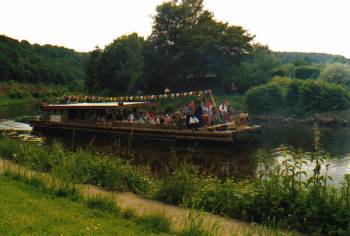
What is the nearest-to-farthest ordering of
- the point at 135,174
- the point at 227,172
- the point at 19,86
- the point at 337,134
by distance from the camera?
the point at 135,174
the point at 227,172
the point at 337,134
the point at 19,86

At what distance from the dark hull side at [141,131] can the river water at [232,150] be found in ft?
1.52

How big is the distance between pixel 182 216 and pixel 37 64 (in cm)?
12573

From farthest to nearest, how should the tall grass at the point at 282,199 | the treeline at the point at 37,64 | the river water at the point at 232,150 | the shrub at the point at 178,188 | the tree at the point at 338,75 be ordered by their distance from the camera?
the treeline at the point at 37,64 → the tree at the point at 338,75 → the river water at the point at 232,150 → the shrub at the point at 178,188 → the tall grass at the point at 282,199

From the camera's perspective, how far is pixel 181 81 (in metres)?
57.0

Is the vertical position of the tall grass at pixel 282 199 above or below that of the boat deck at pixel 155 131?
above

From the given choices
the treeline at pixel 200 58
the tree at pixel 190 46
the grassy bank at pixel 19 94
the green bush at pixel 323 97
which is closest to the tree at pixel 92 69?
the grassy bank at pixel 19 94

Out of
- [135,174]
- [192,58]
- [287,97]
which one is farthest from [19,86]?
[135,174]

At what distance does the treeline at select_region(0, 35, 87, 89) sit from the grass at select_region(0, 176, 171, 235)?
95002 millimetres

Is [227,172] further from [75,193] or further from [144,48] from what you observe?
[144,48]

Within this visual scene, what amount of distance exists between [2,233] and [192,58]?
161ft

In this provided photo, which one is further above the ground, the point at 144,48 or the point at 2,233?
the point at 144,48

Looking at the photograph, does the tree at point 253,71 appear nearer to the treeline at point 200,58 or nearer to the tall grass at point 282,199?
the treeline at point 200,58

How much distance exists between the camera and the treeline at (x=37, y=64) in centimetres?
11050

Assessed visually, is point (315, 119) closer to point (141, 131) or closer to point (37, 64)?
point (141, 131)
